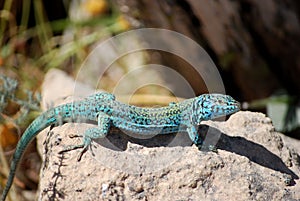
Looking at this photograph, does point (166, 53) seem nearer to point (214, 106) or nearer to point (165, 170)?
point (214, 106)

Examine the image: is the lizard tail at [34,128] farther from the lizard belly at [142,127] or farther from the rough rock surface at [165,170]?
the lizard belly at [142,127]

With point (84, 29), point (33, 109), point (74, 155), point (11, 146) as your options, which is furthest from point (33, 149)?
point (84, 29)

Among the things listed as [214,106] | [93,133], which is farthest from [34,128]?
[214,106]

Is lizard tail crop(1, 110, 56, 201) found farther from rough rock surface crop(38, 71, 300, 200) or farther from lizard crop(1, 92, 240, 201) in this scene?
rough rock surface crop(38, 71, 300, 200)

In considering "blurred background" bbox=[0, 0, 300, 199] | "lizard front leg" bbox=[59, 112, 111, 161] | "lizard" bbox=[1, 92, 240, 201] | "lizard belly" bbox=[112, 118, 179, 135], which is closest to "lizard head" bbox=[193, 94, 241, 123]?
"lizard" bbox=[1, 92, 240, 201]

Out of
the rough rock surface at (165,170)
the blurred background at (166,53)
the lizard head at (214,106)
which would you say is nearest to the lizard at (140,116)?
the lizard head at (214,106)

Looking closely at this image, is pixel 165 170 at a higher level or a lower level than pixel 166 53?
lower
